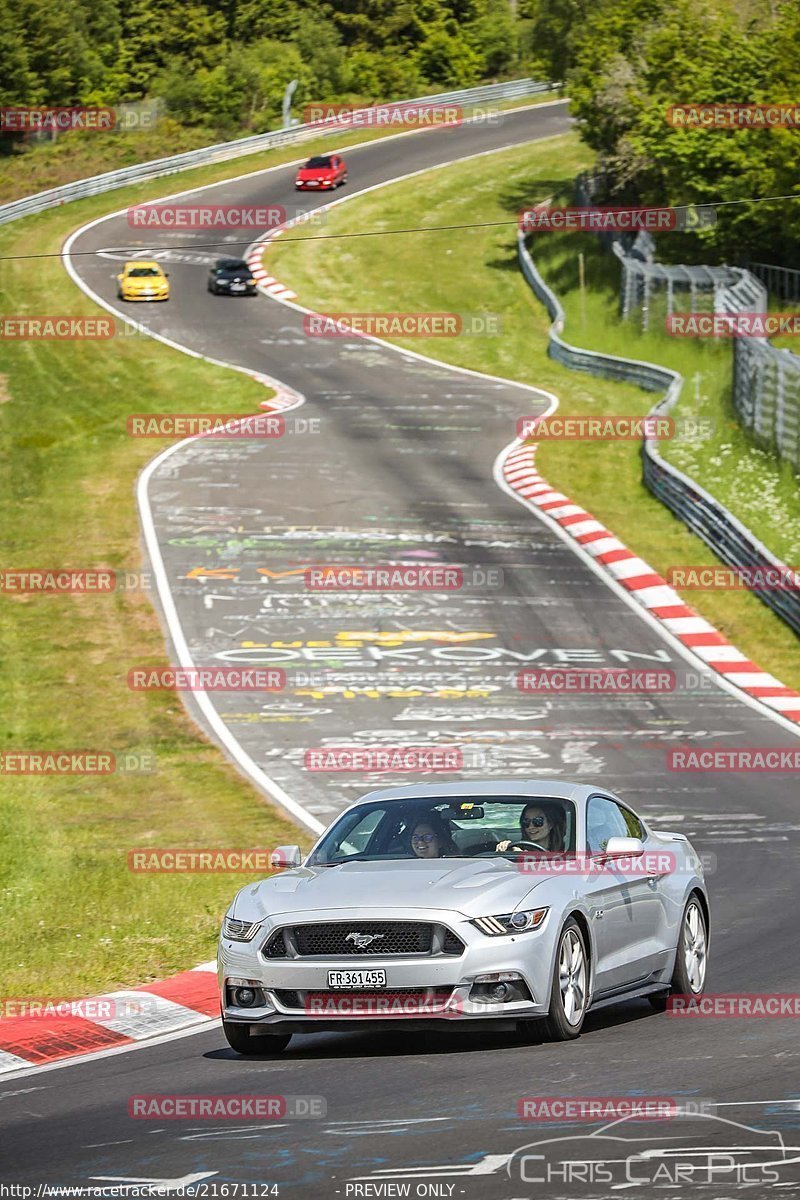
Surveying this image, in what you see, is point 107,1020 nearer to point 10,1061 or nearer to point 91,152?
point 10,1061

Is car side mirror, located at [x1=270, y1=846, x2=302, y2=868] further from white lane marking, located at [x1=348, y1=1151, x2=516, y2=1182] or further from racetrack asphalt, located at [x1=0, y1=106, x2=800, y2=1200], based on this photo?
white lane marking, located at [x1=348, y1=1151, x2=516, y2=1182]

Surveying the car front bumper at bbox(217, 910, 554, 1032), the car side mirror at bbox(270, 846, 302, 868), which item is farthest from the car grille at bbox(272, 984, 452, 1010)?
the car side mirror at bbox(270, 846, 302, 868)

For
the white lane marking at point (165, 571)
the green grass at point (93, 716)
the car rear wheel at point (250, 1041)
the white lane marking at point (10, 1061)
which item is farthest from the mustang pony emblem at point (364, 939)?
the white lane marking at point (165, 571)

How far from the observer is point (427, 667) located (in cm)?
2614

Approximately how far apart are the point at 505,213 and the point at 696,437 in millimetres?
32358

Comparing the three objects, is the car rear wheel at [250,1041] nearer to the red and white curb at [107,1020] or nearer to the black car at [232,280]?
the red and white curb at [107,1020]

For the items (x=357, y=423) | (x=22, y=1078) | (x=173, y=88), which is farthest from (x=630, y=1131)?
(x=173, y=88)

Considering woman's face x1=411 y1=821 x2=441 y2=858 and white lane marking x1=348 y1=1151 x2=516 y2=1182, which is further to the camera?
woman's face x1=411 y1=821 x2=441 y2=858

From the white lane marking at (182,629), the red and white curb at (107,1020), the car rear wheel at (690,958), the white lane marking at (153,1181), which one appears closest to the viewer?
the white lane marking at (153,1181)

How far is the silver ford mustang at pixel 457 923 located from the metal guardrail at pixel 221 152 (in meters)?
62.5

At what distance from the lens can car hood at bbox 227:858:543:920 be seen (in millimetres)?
9711

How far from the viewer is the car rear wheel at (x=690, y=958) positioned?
11.3 meters

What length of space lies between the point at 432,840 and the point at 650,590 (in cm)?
1973

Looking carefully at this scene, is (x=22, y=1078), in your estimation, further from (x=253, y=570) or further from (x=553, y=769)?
(x=253, y=570)
